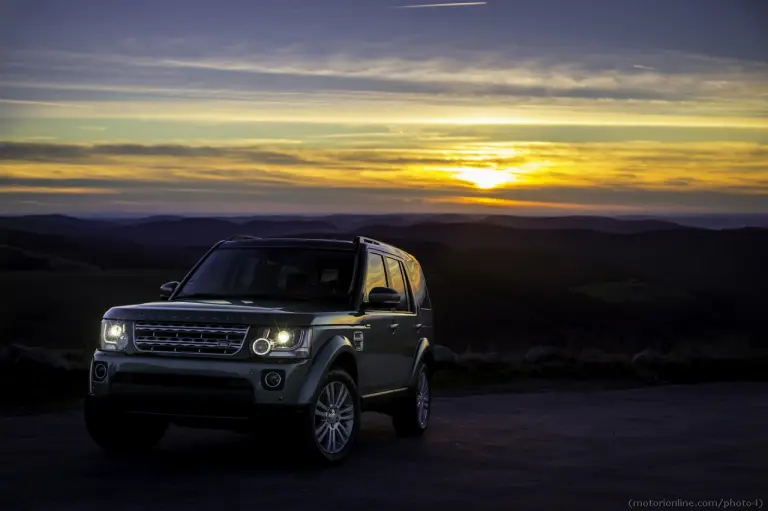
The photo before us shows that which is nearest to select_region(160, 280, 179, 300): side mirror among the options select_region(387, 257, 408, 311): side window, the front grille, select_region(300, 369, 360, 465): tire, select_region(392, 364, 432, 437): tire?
the front grille

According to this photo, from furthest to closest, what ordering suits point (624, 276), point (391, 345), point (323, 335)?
point (624, 276) < point (391, 345) < point (323, 335)

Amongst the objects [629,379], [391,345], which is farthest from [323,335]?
[629,379]

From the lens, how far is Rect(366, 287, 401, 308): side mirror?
13.7 m

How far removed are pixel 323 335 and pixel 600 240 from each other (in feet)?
379

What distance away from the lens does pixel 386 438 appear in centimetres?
1569

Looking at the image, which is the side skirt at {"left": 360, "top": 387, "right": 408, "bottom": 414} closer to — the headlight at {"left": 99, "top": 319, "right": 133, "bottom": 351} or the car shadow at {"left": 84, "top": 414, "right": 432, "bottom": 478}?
the car shadow at {"left": 84, "top": 414, "right": 432, "bottom": 478}

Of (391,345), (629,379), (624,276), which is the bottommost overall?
(624,276)

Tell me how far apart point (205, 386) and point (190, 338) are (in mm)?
499

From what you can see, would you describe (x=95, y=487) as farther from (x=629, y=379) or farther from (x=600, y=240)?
(x=600, y=240)

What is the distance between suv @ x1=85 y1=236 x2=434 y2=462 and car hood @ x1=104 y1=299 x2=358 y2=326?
12 mm

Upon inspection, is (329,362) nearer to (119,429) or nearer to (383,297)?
(383,297)

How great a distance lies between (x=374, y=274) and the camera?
581 inches

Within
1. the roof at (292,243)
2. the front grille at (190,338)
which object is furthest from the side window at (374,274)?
the front grille at (190,338)

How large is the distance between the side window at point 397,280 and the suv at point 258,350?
0.46m
